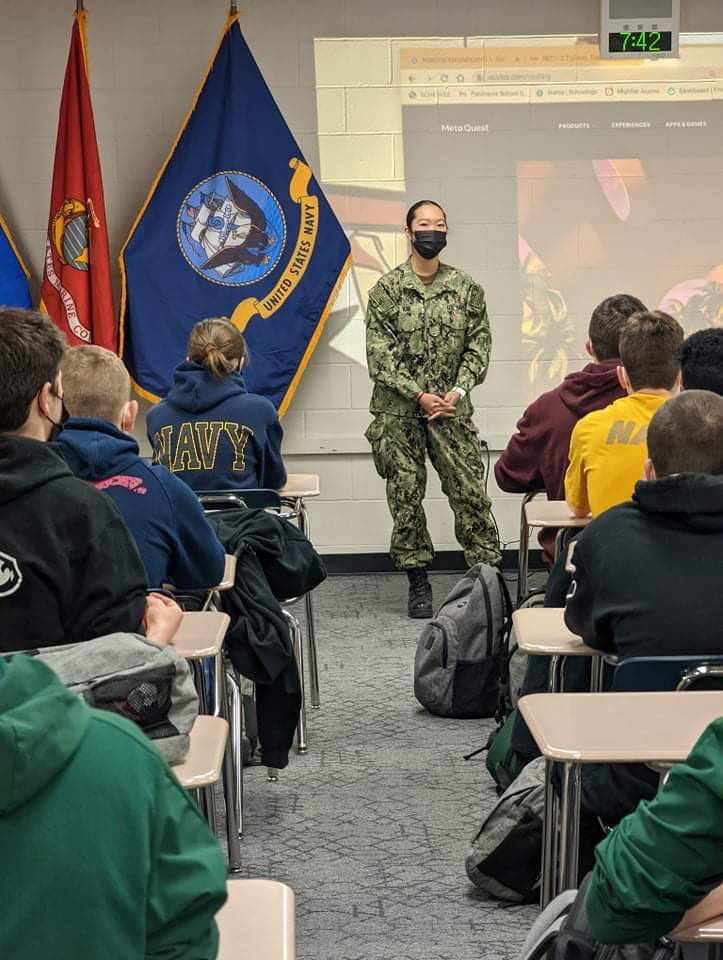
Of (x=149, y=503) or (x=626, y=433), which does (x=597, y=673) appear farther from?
(x=149, y=503)

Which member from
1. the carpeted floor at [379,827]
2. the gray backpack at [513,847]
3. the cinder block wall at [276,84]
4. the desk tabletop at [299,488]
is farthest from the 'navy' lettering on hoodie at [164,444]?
the cinder block wall at [276,84]

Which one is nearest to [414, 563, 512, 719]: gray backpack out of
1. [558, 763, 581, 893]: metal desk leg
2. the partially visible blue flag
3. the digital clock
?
[558, 763, 581, 893]: metal desk leg

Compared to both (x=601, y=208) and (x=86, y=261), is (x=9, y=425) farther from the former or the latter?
(x=601, y=208)

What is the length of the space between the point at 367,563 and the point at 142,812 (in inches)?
230

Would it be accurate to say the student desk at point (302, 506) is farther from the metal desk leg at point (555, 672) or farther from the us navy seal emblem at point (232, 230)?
the us navy seal emblem at point (232, 230)

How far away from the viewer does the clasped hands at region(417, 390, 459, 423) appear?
598 cm

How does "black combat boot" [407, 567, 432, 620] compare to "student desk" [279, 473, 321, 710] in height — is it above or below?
below

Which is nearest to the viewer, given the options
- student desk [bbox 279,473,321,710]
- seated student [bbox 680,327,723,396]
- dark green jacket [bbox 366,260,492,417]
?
seated student [bbox 680,327,723,396]

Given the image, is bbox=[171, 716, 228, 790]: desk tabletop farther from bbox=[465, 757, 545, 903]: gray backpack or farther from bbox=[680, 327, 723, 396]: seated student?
bbox=[680, 327, 723, 396]: seated student

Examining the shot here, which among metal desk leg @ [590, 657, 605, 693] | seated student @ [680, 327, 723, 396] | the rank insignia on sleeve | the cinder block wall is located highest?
the cinder block wall

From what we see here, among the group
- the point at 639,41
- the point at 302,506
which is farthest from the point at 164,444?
the point at 639,41

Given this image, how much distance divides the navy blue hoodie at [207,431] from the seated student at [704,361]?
131 centimetres

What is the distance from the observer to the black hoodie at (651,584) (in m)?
2.39

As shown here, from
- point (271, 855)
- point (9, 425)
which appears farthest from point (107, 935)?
point (271, 855)
